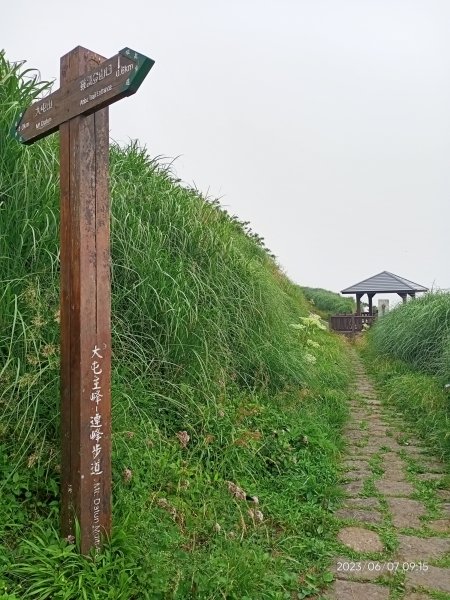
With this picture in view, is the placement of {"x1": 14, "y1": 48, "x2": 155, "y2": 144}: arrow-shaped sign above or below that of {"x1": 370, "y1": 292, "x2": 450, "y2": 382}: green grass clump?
above

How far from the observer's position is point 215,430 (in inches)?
124

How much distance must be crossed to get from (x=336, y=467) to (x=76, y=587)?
235 cm

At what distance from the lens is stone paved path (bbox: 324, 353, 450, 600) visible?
2.26 metres

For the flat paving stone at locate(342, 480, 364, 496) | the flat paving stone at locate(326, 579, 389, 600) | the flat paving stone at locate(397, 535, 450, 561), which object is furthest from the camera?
the flat paving stone at locate(342, 480, 364, 496)

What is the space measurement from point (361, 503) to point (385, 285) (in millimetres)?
17280

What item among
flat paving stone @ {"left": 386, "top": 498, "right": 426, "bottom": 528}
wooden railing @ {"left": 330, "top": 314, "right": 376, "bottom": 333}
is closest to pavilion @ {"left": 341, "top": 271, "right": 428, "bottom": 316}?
wooden railing @ {"left": 330, "top": 314, "right": 376, "bottom": 333}

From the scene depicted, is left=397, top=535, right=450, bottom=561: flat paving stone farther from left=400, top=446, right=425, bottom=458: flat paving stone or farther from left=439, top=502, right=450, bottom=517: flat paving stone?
left=400, top=446, right=425, bottom=458: flat paving stone

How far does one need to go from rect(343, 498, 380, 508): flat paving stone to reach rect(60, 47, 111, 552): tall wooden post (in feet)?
5.63

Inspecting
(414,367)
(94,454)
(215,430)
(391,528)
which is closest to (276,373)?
(215,430)

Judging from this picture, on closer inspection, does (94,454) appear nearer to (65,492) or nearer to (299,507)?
(65,492)

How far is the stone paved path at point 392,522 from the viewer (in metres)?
2.26

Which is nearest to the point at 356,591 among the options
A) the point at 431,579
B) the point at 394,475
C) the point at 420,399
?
the point at 431,579

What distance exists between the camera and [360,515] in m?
2.97

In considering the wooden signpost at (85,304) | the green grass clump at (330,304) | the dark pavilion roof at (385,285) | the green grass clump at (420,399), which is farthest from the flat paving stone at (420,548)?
the green grass clump at (330,304)
